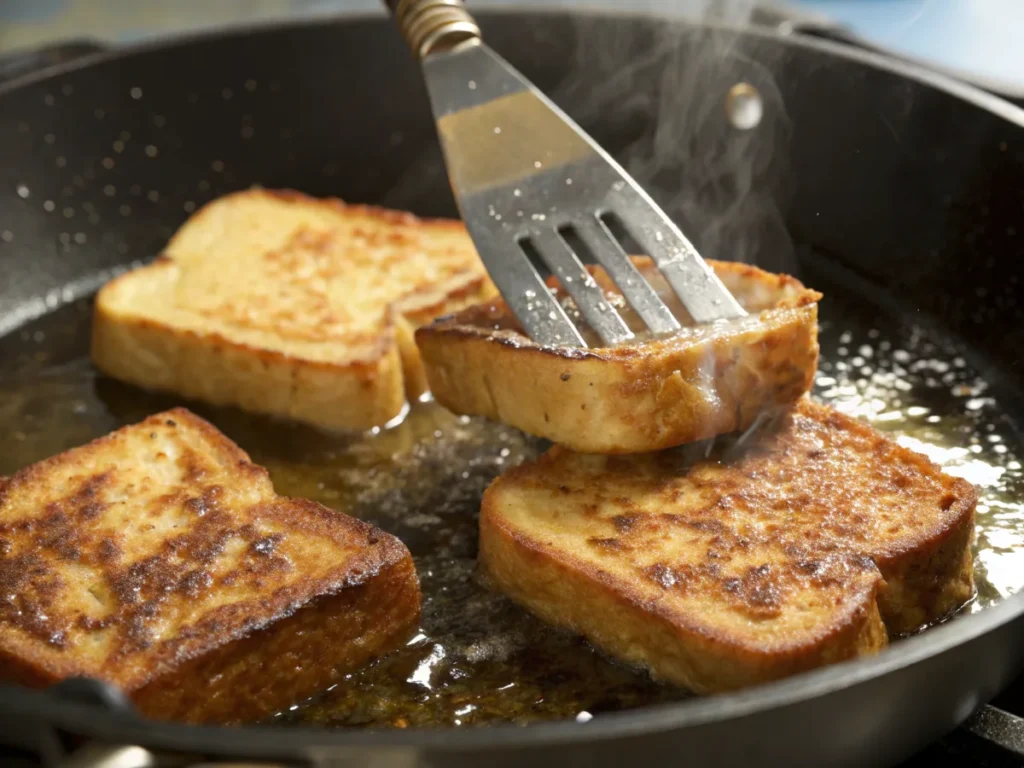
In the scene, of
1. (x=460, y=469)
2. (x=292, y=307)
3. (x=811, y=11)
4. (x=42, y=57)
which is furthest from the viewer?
(x=811, y=11)

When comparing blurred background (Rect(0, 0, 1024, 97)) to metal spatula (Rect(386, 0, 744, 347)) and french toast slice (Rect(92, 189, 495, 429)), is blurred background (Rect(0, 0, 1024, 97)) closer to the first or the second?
french toast slice (Rect(92, 189, 495, 429))

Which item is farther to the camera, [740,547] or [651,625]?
[740,547]

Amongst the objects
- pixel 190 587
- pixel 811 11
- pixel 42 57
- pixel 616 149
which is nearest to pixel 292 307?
pixel 190 587

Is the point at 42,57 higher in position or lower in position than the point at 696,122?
higher

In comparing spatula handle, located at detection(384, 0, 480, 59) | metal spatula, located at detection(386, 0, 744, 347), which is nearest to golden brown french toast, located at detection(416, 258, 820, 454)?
metal spatula, located at detection(386, 0, 744, 347)

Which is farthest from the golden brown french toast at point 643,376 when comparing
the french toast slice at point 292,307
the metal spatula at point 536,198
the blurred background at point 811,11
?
the blurred background at point 811,11

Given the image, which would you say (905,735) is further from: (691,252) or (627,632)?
(691,252)

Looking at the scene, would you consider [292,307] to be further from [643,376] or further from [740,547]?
[740,547]
